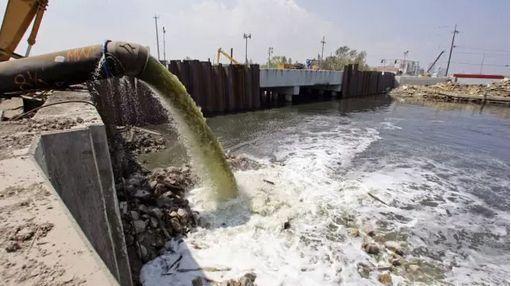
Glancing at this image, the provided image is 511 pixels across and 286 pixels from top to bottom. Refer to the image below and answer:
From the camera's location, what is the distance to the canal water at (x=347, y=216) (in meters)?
4.40

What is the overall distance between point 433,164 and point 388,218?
4504mm

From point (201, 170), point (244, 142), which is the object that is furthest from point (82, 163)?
point (244, 142)

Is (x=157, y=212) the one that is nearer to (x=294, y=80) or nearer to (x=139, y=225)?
(x=139, y=225)

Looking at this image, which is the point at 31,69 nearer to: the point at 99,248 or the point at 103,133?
the point at 103,133

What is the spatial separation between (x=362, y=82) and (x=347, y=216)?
26.7m

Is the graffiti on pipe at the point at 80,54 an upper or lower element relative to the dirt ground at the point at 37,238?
upper

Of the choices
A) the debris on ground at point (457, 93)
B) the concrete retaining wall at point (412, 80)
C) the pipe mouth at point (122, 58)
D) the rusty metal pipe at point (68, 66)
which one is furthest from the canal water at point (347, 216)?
the concrete retaining wall at point (412, 80)

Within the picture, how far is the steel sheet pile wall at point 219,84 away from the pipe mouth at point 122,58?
8.76 meters

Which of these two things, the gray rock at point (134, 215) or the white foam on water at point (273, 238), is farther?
the gray rock at point (134, 215)

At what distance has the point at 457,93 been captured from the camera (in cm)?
3228

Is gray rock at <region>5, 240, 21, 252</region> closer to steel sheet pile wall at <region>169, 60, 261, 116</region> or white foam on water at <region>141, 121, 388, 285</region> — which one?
white foam on water at <region>141, 121, 388, 285</region>

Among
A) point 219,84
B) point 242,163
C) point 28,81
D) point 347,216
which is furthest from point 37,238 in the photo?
point 219,84

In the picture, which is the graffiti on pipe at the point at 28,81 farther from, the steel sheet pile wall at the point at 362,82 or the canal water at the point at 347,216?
the steel sheet pile wall at the point at 362,82

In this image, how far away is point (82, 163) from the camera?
301 centimetres
